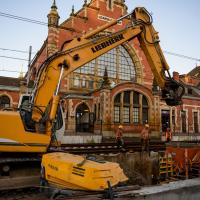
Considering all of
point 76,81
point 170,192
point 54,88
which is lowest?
point 170,192

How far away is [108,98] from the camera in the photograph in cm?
2731

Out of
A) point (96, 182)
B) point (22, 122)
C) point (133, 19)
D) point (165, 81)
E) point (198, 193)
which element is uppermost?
point (133, 19)

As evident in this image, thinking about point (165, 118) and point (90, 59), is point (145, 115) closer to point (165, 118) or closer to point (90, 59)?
point (165, 118)

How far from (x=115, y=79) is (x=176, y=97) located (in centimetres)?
2468

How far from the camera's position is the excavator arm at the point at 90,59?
8.28 metres

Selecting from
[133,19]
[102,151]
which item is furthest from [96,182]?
[102,151]

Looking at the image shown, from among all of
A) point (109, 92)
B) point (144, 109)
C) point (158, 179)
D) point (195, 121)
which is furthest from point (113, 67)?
point (158, 179)

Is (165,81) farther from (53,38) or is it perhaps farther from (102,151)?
(53,38)

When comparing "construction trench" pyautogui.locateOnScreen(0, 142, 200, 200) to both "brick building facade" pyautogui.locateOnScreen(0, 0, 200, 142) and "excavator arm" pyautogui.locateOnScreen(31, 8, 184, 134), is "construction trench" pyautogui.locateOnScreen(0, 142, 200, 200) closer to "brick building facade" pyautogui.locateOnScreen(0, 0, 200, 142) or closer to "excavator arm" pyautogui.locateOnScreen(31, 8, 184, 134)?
"excavator arm" pyautogui.locateOnScreen(31, 8, 184, 134)

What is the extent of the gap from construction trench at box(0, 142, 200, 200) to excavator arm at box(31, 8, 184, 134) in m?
2.17

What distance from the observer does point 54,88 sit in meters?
8.45

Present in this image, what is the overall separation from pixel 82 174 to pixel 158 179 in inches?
219

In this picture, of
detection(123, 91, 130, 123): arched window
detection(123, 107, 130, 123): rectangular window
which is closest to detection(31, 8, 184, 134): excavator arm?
detection(123, 91, 130, 123): arched window

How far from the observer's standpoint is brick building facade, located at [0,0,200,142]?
2816 centimetres
